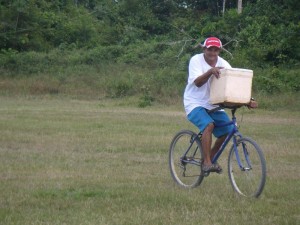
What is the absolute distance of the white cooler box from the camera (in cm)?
681

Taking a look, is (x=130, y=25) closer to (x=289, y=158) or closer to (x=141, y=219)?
(x=289, y=158)

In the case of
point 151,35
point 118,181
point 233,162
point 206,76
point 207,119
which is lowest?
point 118,181

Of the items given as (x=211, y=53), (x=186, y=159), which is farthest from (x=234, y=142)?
(x=211, y=53)

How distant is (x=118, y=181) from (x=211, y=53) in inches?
80.7

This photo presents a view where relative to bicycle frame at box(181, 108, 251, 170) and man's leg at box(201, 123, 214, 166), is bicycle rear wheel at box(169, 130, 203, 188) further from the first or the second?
man's leg at box(201, 123, 214, 166)

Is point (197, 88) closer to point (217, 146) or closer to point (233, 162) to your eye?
point (217, 146)

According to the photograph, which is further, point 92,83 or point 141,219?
point 92,83

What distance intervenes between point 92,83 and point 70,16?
486 inches

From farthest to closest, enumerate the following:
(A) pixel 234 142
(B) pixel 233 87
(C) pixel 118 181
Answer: (C) pixel 118 181
(A) pixel 234 142
(B) pixel 233 87

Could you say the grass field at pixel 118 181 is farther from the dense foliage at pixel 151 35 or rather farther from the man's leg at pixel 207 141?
the dense foliage at pixel 151 35

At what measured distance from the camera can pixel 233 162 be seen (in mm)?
7039

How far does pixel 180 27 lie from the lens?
121 feet

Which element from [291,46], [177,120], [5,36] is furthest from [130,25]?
[177,120]

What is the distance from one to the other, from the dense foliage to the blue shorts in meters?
19.0
